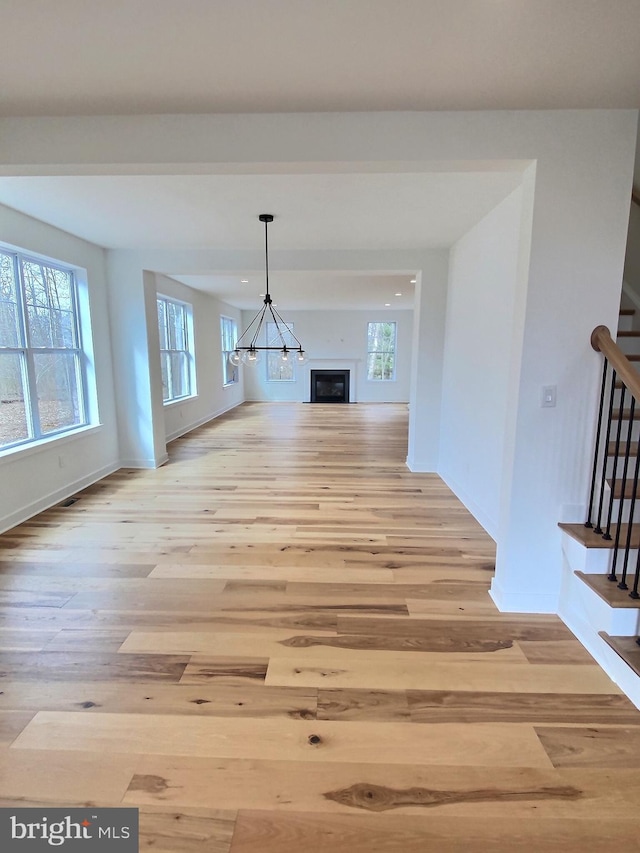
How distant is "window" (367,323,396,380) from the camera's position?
1160 centimetres

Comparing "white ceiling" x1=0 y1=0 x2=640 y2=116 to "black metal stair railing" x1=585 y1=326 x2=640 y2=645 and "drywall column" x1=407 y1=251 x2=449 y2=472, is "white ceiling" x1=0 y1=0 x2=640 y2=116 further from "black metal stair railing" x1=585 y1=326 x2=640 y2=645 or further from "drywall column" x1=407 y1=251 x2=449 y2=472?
"drywall column" x1=407 y1=251 x2=449 y2=472

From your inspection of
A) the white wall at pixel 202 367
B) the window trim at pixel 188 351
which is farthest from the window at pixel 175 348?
the white wall at pixel 202 367

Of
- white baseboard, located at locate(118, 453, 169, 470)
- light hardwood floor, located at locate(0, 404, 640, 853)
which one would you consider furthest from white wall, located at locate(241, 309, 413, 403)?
light hardwood floor, located at locate(0, 404, 640, 853)

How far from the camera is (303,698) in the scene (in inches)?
68.6

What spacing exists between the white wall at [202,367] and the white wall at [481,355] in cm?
422

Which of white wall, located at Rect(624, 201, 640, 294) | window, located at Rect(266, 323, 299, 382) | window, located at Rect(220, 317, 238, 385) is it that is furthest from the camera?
window, located at Rect(266, 323, 299, 382)

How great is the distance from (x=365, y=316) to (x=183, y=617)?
10376 mm

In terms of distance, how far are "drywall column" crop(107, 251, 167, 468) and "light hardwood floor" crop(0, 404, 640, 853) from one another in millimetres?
1910

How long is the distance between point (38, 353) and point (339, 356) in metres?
8.61

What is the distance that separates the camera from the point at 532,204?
2.06 metres

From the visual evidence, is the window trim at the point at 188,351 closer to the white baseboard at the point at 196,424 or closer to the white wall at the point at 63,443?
the white baseboard at the point at 196,424

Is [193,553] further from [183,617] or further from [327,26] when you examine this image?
[327,26]

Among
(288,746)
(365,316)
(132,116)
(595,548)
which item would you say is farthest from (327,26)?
(365,316)

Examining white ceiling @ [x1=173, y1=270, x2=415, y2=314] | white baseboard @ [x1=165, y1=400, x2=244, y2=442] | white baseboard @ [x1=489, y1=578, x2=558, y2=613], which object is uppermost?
white ceiling @ [x1=173, y1=270, x2=415, y2=314]
